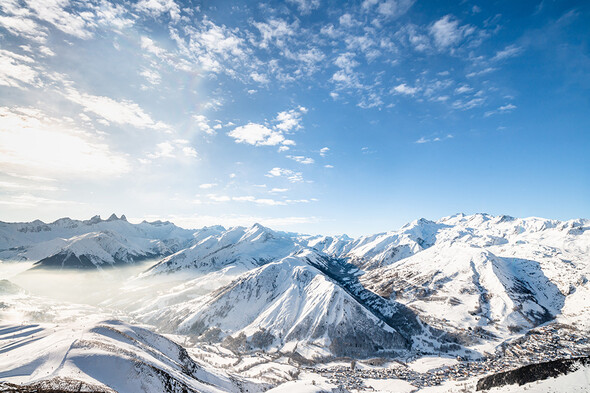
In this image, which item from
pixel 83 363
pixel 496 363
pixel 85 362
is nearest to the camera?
pixel 83 363

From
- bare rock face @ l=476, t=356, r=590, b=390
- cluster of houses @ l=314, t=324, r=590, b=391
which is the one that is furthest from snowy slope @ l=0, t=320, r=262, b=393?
cluster of houses @ l=314, t=324, r=590, b=391

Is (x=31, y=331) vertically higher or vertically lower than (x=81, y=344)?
lower

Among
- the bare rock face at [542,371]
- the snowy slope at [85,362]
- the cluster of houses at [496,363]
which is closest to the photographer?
the snowy slope at [85,362]

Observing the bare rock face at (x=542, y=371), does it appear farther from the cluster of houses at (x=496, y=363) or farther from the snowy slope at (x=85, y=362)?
the snowy slope at (x=85, y=362)

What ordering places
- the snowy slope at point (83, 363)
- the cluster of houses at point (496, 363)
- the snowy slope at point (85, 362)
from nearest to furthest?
the snowy slope at point (83, 363), the snowy slope at point (85, 362), the cluster of houses at point (496, 363)

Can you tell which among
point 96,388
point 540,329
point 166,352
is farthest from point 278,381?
point 540,329

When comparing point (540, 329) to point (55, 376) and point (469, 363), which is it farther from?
point (55, 376)

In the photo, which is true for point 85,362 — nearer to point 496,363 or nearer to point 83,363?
point 83,363

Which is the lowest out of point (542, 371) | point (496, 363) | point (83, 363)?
point (496, 363)

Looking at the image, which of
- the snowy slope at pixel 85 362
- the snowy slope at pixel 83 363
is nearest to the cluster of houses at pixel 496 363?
the snowy slope at pixel 83 363

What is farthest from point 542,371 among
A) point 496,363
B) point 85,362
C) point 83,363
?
point 83,363

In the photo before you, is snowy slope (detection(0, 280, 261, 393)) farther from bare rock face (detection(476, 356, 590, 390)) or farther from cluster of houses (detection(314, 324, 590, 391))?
cluster of houses (detection(314, 324, 590, 391))
